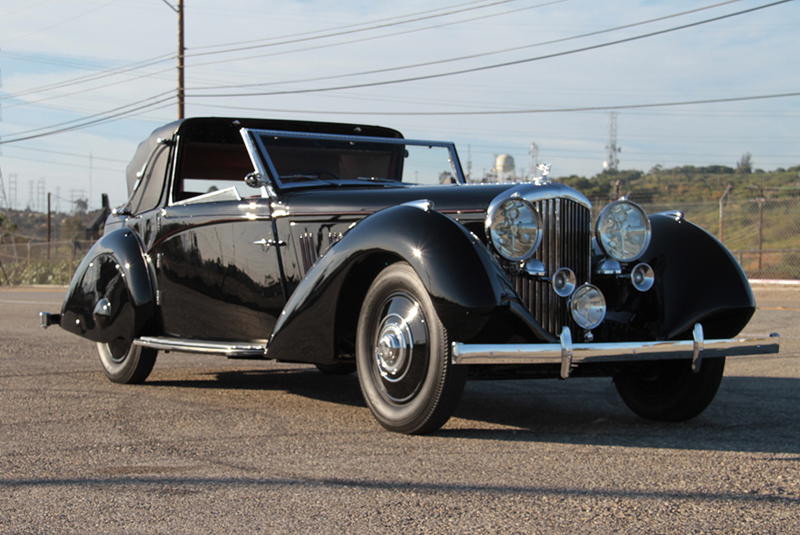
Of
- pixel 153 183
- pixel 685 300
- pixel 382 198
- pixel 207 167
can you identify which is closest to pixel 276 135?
pixel 207 167

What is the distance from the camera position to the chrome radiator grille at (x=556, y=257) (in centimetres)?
398

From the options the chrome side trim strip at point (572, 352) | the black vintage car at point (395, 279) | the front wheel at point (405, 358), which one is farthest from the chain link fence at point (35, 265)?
the chrome side trim strip at point (572, 352)

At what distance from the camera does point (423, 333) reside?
3.71m

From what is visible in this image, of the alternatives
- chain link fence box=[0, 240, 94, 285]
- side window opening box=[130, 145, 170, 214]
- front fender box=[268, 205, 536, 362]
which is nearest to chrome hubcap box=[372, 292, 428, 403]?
front fender box=[268, 205, 536, 362]

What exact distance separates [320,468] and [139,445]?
38.4 inches

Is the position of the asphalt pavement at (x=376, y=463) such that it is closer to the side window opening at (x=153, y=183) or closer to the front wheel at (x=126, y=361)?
the front wheel at (x=126, y=361)

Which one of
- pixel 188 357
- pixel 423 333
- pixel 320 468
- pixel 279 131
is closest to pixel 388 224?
pixel 423 333

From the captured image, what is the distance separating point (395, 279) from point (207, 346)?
159cm

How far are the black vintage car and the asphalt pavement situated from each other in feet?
1.01

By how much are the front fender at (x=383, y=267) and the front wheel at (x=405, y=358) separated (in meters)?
0.13

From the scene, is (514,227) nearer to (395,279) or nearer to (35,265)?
(395,279)

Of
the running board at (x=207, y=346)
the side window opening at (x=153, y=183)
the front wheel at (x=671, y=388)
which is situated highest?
the side window opening at (x=153, y=183)

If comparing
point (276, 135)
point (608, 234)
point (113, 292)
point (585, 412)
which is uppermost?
point (276, 135)

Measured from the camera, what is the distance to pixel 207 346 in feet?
16.0
